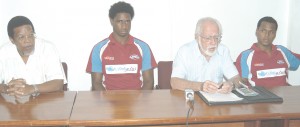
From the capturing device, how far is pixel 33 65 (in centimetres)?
303

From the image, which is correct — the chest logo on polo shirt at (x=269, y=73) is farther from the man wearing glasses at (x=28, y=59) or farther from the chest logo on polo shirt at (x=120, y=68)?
the man wearing glasses at (x=28, y=59)

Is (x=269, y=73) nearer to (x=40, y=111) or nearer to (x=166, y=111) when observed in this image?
(x=166, y=111)

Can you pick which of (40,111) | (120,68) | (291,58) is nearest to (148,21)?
(120,68)

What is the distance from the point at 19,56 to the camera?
298 cm

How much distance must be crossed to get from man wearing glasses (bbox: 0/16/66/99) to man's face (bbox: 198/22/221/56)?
4.31 feet

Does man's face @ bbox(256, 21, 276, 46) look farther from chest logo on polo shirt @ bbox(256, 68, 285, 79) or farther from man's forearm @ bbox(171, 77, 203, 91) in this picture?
man's forearm @ bbox(171, 77, 203, 91)

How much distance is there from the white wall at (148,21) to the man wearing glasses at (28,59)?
2.85ft

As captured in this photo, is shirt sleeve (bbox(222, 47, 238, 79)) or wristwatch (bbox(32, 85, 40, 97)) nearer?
wristwatch (bbox(32, 85, 40, 97))

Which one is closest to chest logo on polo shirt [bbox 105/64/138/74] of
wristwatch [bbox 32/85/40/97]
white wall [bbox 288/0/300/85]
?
wristwatch [bbox 32/85/40/97]

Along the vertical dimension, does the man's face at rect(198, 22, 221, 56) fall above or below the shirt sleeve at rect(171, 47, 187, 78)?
above

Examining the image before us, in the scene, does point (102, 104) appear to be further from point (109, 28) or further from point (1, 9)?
point (1, 9)

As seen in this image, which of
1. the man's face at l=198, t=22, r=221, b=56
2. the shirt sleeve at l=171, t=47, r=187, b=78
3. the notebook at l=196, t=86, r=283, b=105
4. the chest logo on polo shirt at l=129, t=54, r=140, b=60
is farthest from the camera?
the chest logo on polo shirt at l=129, t=54, r=140, b=60

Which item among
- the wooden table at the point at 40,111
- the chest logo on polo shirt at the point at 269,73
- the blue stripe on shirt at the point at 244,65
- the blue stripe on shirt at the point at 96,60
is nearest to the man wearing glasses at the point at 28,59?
the wooden table at the point at 40,111

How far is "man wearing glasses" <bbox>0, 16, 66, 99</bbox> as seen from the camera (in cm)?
287
